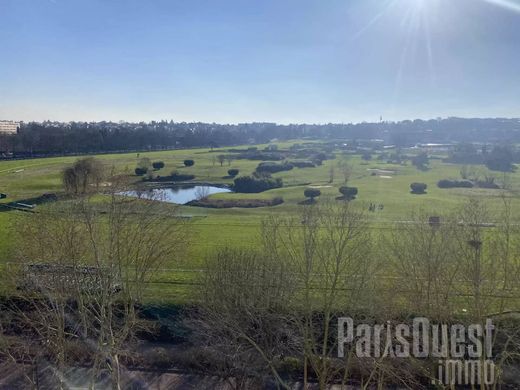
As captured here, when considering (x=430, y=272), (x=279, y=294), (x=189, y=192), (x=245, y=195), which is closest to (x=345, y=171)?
(x=245, y=195)

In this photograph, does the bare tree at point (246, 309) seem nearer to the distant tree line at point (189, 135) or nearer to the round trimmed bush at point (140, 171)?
the round trimmed bush at point (140, 171)

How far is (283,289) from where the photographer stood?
11164 millimetres

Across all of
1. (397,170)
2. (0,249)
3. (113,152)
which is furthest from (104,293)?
(113,152)

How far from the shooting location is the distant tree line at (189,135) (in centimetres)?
8275

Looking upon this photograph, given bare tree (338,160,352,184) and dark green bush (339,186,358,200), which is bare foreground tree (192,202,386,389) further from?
bare tree (338,160,352,184)

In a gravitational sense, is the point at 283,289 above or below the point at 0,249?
above

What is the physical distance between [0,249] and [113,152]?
66969 mm

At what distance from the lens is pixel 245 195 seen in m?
43.3

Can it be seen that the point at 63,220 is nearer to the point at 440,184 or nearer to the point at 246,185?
the point at 246,185

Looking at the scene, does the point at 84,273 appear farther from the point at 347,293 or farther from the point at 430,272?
the point at 430,272

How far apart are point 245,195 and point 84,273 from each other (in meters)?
31.1

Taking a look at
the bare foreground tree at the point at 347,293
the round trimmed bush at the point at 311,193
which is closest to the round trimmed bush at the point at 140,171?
the round trimmed bush at the point at 311,193

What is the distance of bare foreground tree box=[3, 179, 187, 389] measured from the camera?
36.7 ft

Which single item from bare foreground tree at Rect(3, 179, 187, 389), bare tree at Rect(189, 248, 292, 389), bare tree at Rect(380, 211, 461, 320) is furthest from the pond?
bare tree at Rect(380, 211, 461, 320)
